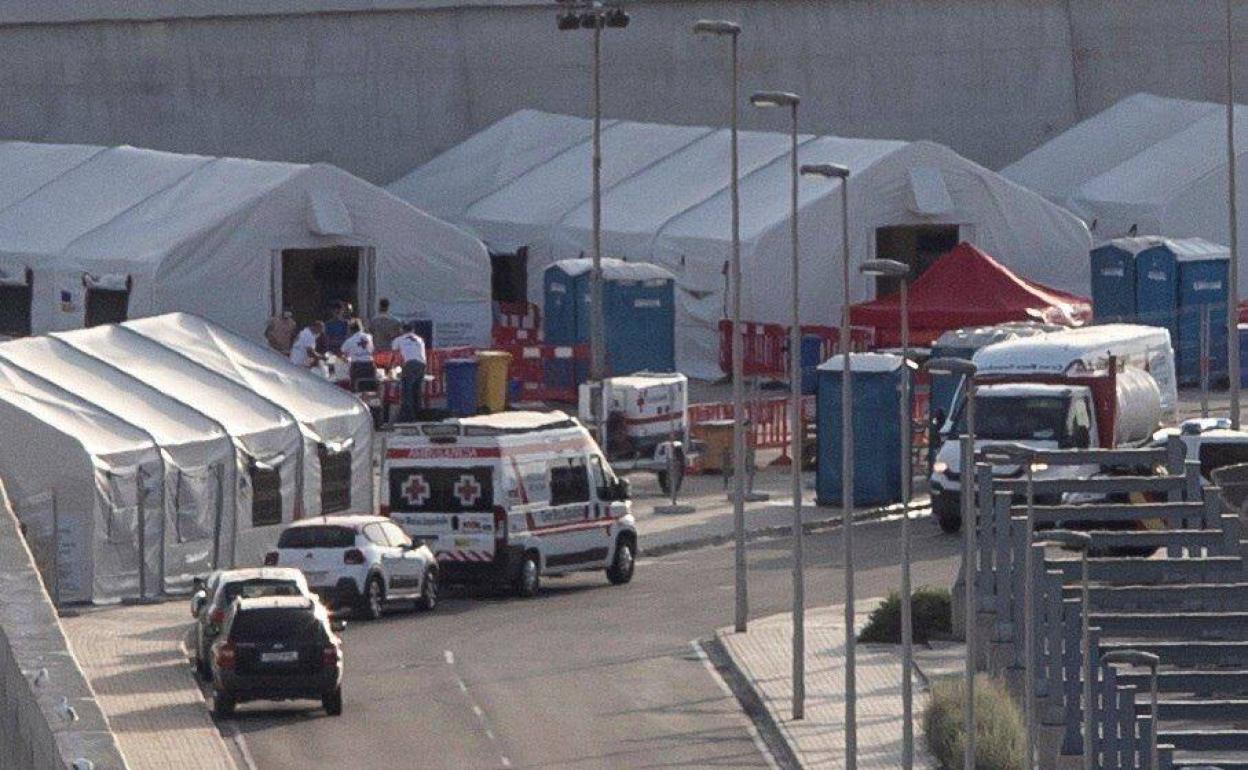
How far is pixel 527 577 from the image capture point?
41.3 meters

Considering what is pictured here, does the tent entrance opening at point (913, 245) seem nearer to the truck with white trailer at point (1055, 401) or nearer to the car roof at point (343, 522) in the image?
the truck with white trailer at point (1055, 401)

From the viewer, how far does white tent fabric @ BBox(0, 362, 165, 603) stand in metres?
40.3

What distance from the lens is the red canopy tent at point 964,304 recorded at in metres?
57.0

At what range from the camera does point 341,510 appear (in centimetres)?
4500

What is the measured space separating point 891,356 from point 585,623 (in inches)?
399

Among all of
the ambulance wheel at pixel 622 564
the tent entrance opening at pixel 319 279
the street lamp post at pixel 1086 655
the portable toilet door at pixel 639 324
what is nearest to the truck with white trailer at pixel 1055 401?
the ambulance wheel at pixel 622 564

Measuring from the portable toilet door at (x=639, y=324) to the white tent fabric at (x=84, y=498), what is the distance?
57.9 feet

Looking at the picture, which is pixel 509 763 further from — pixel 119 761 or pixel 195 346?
pixel 195 346

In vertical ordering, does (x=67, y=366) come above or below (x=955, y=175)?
below

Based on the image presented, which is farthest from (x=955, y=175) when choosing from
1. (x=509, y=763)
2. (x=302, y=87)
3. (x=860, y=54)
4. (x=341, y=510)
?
(x=509, y=763)

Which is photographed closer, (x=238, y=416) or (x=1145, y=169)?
(x=238, y=416)

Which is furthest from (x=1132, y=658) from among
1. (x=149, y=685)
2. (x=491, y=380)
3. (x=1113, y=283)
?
(x=1113, y=283)

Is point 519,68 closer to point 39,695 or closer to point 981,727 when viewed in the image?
point 981,727

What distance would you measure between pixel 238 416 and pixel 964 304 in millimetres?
17881
